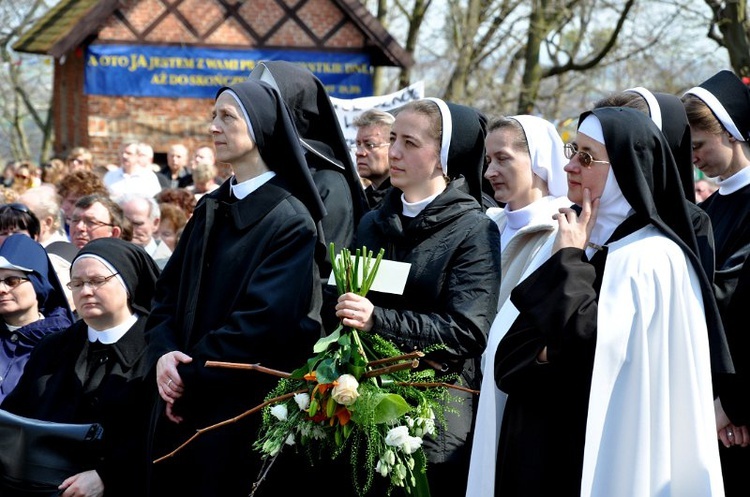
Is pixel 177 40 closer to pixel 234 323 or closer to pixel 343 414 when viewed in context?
pixel 234 323

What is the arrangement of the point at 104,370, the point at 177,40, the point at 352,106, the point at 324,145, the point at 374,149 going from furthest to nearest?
the point at 177,40 < the point at 352,106 < the point at 374,149 < the point at 324,145 < the point at 104,370

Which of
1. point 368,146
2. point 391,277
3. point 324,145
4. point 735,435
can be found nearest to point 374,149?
point 368,146

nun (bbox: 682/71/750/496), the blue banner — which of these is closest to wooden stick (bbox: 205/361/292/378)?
nun (bbox: 682/71/750/496)

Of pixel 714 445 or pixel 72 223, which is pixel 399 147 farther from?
pixel 72 223

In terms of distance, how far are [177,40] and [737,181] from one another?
2072cm

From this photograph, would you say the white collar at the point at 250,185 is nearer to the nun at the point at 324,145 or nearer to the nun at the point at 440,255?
the nun at the point at 440,255

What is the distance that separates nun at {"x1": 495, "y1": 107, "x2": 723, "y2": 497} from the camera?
410cm

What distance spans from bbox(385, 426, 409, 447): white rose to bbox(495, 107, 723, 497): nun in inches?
16.4

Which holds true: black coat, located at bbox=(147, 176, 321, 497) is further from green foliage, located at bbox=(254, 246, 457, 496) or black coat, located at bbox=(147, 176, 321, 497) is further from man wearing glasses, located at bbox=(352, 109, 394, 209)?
man wearing glasses, located at bbox=(352, 109, 394, 209)

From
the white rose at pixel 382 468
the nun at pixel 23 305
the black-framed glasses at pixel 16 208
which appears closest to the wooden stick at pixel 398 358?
the white rose at pixel 382 468

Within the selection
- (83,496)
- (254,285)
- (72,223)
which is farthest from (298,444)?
(72,223)

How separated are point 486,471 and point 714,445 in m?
0.80

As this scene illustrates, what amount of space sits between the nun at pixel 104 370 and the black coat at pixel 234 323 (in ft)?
1.51

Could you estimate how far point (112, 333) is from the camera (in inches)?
236
